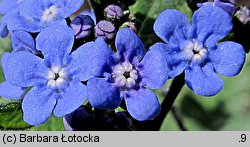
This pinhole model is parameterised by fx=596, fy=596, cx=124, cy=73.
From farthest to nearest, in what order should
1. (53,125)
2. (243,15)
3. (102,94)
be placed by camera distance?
(53,125)
(243,15)
(102,94)

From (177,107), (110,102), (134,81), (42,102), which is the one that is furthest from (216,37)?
(177,107)

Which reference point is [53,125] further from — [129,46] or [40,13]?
[129,46]

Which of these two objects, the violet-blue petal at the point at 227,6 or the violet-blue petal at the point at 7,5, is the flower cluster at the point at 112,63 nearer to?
the violet-blue petal at the point at 227,6

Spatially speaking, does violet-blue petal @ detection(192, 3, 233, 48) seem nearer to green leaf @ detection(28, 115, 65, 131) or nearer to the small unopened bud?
the small unopened bud

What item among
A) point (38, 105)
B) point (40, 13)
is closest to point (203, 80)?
point (38, 105)

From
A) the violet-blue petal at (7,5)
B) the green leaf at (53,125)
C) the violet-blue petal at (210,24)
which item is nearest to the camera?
the violet-blue petal at (210,24)

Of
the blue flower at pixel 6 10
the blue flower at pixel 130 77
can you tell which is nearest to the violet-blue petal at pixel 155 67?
the blue flower at pixel 130 77

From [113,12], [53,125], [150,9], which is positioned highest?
[113,12]
